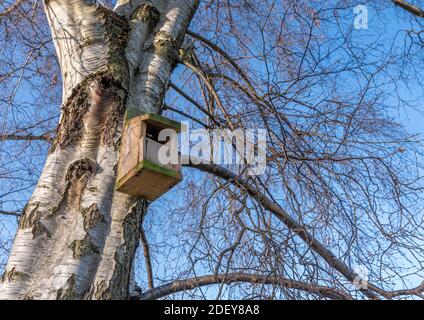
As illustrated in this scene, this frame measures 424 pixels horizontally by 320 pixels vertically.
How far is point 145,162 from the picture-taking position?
7.09ft

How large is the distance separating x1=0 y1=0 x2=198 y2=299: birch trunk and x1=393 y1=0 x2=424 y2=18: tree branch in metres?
1.45

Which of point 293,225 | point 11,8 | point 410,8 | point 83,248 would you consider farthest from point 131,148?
point 410,8

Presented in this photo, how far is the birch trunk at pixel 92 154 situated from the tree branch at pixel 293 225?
804mm

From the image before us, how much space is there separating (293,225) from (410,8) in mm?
1705

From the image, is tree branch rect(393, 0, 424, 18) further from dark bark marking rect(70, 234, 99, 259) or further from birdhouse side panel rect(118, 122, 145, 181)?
dark bark marking rect(70, 234, 99, 259)

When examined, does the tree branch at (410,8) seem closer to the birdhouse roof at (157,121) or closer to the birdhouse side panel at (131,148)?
the birdhouse roof at (157,121)

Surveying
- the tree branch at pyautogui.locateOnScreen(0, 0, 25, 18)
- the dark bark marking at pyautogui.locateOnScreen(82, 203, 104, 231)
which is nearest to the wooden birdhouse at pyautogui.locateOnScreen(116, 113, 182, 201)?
the dark bark marking at pyautogui.locateOnScreen(82, 203, 104, 231)

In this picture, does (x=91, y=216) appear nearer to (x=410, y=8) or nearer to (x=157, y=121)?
(x=157, y=121)

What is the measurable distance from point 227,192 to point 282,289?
112 cm

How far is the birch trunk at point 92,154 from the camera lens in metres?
2.05

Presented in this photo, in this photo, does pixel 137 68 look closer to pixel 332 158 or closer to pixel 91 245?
pixel 91 245

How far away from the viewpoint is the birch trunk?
2.05 meters
